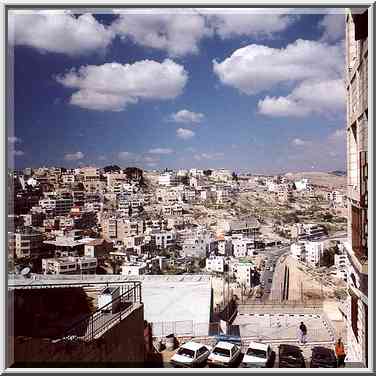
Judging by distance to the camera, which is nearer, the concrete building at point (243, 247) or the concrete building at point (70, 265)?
the concrete building at point (70, 265)

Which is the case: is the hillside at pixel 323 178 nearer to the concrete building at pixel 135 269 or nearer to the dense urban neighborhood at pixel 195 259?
the dense urban neighborhood at pixel 195 259

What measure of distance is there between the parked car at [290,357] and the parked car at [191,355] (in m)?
0.50

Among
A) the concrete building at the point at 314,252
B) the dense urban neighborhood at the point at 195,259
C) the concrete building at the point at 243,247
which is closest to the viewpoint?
the dense urban neighborhood at the point at 195,259

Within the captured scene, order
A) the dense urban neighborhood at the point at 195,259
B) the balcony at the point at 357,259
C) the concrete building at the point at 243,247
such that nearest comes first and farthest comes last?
the balcony at the point at 357,259 → the dense urban neighborhood at the point at 195,259 → the concrete building at the point at 243,247

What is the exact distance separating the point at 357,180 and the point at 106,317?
1.96 m

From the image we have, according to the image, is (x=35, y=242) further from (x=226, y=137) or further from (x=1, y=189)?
(x=226, y=137)

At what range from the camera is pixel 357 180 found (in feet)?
10.2

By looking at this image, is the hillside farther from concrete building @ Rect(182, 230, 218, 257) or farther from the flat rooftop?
the flat rooftop

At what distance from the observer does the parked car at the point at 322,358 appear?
3.11m

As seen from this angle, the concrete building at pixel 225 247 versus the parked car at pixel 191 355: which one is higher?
the concrete building at pixel 225 247

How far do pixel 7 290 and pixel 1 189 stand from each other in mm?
572

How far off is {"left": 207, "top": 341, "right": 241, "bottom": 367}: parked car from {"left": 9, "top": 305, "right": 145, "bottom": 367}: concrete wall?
18.8 inches

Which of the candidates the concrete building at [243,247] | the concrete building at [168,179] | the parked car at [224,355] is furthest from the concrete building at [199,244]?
the parked car at [224,355]

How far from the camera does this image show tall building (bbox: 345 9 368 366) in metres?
2.75
